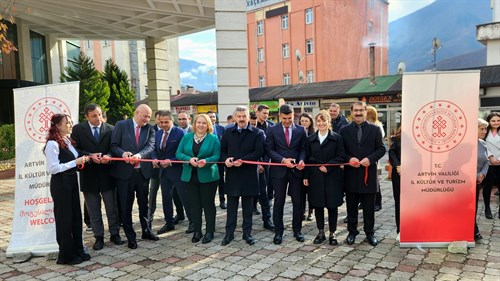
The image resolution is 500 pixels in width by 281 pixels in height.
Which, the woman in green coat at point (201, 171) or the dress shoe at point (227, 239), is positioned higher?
the woman in green coat at point (201, 171)

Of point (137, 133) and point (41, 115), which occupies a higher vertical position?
point (41, 115)

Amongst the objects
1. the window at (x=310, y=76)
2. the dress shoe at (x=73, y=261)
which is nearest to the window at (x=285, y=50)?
the window at (x=310, y=76)

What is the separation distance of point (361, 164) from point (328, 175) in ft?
1.53

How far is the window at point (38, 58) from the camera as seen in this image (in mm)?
16047

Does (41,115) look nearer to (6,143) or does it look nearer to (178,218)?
(178,218)

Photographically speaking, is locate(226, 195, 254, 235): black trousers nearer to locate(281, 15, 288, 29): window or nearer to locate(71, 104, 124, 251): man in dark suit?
locate(71, 104, 124, 251): man in dark suit

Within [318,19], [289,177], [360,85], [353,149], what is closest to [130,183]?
[289,177]

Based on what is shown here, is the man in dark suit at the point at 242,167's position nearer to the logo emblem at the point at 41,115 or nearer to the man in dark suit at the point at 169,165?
the man in dark suit at the point at 169,165

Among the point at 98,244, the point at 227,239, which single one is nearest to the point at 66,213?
the point at 98,244

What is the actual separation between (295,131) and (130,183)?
246 centimetres

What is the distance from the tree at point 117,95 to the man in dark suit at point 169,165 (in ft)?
66.1

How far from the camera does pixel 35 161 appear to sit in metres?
5.29

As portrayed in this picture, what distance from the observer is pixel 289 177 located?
5.49 meters

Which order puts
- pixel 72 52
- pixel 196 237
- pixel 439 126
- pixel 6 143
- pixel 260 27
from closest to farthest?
A: pixel 439 126 → pixel 196 237 → pixel 6 143 → pixel 72 52 → pixel 260 27
